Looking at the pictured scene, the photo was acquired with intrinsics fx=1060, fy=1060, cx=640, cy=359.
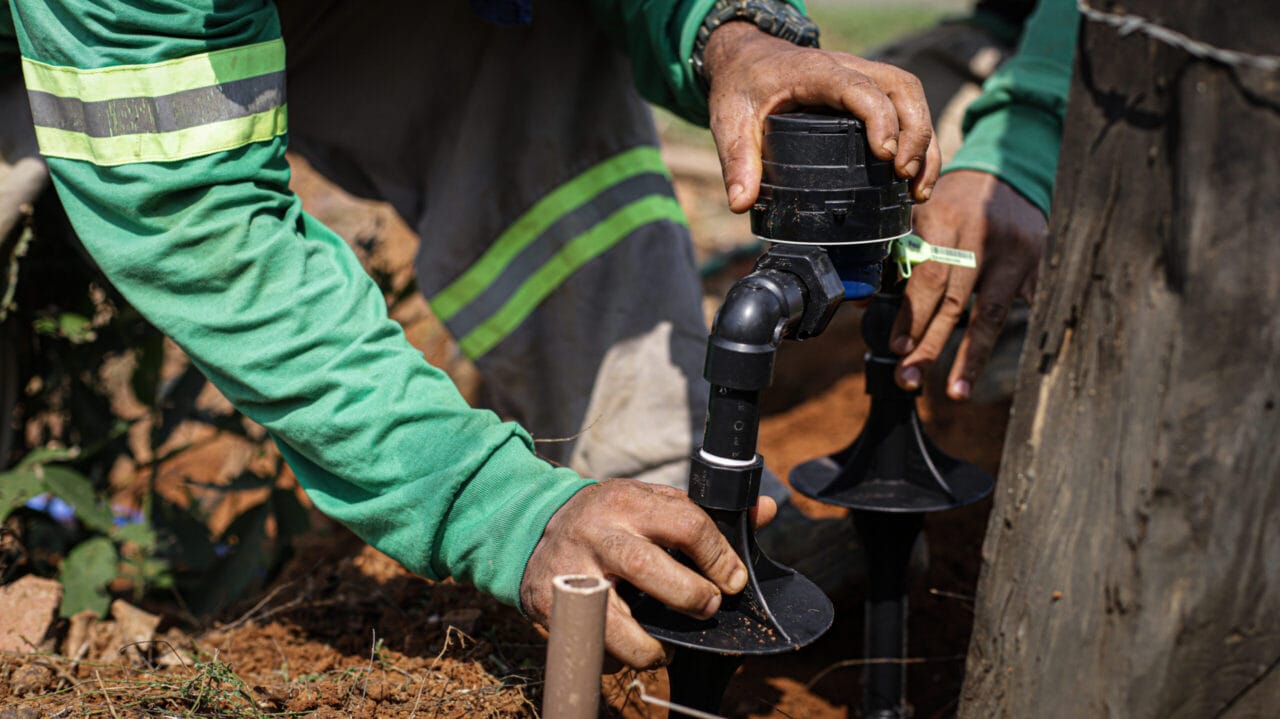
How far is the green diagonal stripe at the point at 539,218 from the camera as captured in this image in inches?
87.0

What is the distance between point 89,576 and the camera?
2.19 metres

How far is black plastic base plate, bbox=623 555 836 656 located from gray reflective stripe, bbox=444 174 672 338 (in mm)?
1007

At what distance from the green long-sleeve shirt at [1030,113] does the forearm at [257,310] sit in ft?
3.27

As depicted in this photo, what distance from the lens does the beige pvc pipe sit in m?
1.13

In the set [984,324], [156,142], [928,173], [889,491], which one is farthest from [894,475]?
[156,142]

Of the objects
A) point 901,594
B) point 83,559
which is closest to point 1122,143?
point 901,594

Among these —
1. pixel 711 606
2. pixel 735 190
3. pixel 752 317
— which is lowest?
pixel 711 606

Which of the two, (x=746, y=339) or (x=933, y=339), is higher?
(x=746, y=339)

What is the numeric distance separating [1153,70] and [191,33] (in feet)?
3.96

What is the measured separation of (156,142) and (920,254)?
43.2 inches

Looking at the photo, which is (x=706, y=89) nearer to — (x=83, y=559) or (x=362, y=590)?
(x=362, y=590)

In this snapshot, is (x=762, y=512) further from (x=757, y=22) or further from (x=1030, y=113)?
(x=1030, y=113)

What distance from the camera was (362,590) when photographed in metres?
2.04

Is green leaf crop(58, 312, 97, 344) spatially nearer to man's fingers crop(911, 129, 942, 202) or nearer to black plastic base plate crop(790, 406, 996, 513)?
black plastic base plate crop(790, 406, 996, 513)
